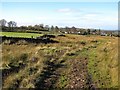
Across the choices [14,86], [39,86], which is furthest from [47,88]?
[14,86]

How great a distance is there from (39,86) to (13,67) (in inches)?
140

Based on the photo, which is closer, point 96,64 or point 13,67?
point 13,67

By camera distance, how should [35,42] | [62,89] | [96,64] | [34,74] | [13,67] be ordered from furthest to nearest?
[35,42]
[96,64]
[13,67]
[34,74]
[62,89]

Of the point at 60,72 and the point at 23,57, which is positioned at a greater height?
the point at 23,57

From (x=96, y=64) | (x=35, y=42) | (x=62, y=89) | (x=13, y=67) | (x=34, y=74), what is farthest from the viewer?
(x=35, y=42)

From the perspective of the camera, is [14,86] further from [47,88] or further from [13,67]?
[13,67]

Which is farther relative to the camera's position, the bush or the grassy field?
the bush

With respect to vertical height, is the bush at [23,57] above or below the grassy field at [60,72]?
above

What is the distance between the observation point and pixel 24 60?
18844 mm

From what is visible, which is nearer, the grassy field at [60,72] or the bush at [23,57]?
the grassy field at [60,72]

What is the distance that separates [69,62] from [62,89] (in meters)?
5.63

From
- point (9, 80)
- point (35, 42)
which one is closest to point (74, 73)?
point (9, 80)

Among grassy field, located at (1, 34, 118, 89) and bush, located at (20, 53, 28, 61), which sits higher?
bush, located at (20, 53, 28, 61)

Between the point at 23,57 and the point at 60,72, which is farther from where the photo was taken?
→ the point at 23,57
